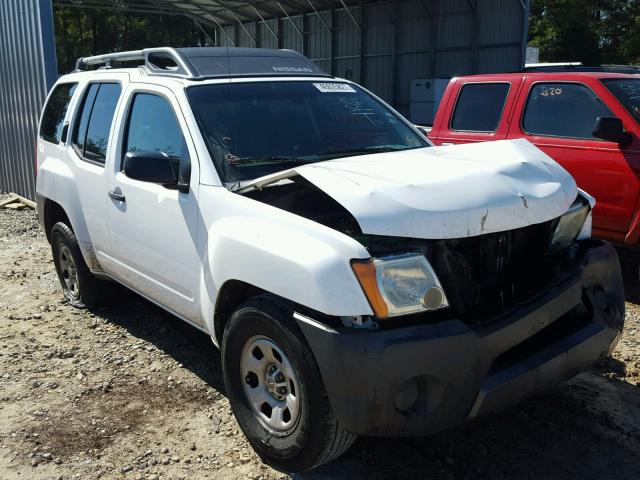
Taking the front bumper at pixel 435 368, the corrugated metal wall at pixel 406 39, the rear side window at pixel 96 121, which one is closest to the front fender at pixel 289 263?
the front bumper at pixel 435 368

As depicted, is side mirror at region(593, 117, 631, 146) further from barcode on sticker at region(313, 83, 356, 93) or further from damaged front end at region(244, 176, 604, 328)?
barcode on sticker at region(313, 83, 356, 93)

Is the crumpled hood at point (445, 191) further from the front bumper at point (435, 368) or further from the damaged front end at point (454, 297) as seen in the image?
the front bumper at point (435, 368)

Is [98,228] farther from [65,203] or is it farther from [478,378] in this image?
[478,378]

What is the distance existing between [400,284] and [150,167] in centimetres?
158

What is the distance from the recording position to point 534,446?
10.3ft

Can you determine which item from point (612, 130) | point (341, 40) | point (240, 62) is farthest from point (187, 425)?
point (341, 40)

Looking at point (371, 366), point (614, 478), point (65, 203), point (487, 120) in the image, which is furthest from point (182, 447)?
point (487, 120)

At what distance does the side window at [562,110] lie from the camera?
5738 mm

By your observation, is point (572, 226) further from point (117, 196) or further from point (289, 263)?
point (117, 196)

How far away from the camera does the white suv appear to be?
2477 mm

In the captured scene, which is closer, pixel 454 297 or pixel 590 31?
pixel 454 297

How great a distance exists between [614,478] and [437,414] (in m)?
1.05

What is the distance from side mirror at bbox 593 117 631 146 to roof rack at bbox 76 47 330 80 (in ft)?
8.26

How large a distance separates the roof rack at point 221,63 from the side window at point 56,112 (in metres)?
1.00
